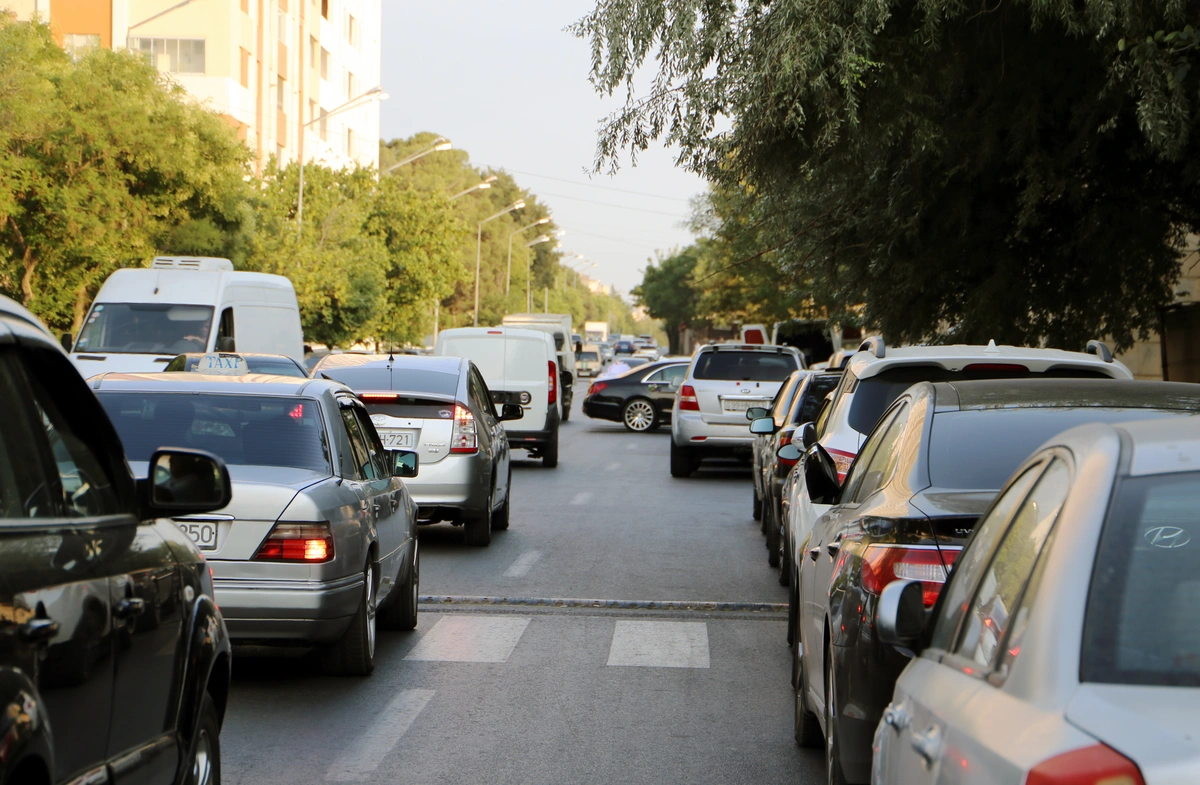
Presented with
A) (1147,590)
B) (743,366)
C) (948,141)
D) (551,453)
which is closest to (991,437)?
(1147,590)

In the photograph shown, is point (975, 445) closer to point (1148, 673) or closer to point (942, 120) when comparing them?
point (1148, 673)

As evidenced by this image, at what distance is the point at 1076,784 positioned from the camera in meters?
2.07

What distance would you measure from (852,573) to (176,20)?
1965 inches

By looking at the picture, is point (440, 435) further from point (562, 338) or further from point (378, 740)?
point (562, 338)

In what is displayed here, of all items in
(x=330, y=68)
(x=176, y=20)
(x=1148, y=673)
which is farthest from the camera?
(x=330, y=68)

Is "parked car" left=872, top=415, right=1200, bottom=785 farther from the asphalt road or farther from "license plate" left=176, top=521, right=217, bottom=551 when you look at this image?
"license plate" left=176, top=521, right=217, bottom=551

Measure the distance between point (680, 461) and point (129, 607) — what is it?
59.9ft

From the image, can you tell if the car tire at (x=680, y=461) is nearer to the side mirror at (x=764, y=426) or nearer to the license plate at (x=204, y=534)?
the side mirror at (x=764, y=426)

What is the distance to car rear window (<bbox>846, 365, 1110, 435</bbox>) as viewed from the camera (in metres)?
7.88

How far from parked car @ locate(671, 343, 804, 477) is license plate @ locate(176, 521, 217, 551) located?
1421 cm

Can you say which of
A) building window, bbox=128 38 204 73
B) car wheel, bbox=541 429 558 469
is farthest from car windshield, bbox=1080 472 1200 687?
building window, bbox=128 38 204 73

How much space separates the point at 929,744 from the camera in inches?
113

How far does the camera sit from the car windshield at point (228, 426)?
25.2ft

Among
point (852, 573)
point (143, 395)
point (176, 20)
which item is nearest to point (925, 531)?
point (852, 573)
